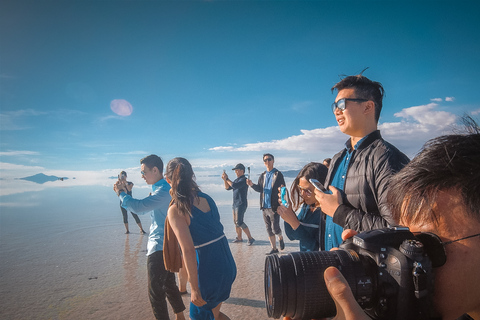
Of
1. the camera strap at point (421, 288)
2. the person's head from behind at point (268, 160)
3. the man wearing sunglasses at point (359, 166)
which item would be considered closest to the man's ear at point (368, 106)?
the man wearing sunglasses at point (359, 166)

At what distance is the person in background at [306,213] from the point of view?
2682mm

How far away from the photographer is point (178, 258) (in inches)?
109

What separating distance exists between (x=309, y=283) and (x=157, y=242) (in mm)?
2766

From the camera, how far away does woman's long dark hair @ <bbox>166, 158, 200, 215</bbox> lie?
2557 mm

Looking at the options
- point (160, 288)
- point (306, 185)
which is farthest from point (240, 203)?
point (306, 185)

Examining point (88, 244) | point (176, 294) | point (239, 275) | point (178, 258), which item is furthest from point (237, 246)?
point (88, 244)

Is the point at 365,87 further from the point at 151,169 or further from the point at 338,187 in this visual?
the point at 151,169

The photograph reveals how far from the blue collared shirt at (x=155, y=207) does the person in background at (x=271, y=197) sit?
331 cm

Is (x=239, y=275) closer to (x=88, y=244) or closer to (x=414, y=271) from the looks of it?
(x=414, y=271)

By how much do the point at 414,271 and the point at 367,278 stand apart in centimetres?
17

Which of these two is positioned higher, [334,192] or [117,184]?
[117,184]

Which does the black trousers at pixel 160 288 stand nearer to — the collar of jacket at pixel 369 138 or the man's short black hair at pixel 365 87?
the collar of jacket at pixel 369 138

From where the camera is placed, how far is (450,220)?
772mm

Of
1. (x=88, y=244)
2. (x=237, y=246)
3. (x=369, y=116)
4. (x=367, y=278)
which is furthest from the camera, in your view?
(x=88, y=244)
